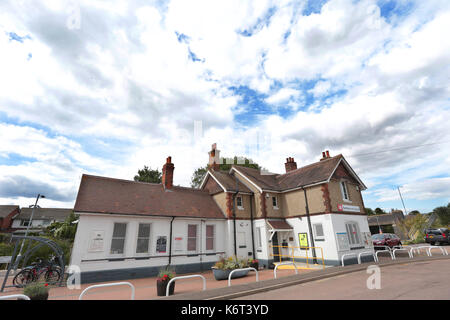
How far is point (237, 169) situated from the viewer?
22.9 meters

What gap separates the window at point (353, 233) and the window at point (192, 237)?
40.7ft

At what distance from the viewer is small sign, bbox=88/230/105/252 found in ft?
42.9

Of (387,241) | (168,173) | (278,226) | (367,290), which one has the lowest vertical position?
(367,290)

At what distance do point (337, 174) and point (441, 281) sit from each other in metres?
10.8

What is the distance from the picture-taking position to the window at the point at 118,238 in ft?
46.2

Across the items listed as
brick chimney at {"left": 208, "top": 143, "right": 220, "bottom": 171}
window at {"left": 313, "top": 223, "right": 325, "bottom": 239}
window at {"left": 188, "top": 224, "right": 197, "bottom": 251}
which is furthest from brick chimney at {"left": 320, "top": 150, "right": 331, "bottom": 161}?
window at {"left": 188, "top": 224, "right": 197, "bottom": 251}

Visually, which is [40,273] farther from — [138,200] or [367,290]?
[367,290]

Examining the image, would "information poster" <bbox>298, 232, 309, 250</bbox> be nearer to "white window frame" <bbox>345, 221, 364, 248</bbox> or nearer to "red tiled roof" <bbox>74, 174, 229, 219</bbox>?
"white window frame" <bbox>345, 221, 364, 248</bbox>

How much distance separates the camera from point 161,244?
15.5 metres

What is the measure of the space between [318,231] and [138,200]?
1450cm

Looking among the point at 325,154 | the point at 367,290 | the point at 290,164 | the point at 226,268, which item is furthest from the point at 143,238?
the point at 325,154

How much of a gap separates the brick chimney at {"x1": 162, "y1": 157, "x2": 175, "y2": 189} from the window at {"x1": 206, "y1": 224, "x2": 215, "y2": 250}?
5270 millimetres

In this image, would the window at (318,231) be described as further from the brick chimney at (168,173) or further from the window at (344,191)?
the brick chimney at (168,173)
